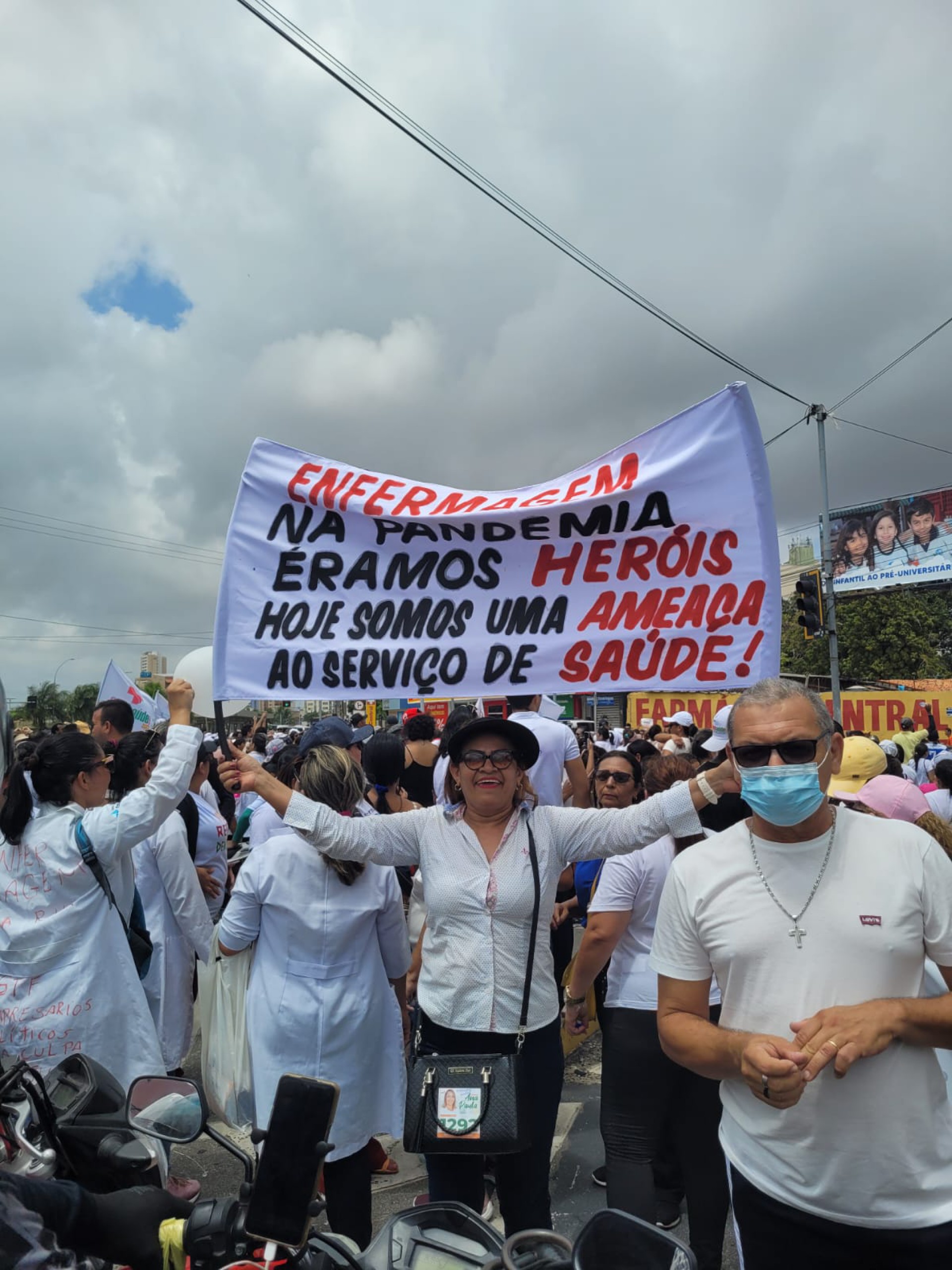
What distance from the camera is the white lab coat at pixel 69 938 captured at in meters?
3.01

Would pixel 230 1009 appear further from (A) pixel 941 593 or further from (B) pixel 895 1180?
(A) pixel 941 593

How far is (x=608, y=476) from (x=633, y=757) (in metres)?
1.42

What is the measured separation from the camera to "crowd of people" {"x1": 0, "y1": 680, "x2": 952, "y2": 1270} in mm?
1863

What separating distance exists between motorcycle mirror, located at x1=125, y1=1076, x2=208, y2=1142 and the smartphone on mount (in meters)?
0.34

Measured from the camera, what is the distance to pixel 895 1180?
182cm

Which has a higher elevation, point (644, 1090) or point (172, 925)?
point (172, 925)

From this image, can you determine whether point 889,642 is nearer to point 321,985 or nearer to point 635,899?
point 635,899

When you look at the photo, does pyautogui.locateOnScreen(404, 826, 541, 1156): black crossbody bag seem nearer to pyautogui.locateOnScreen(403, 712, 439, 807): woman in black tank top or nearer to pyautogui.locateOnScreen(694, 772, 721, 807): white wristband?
pyautogui.locateOnScreen(694, 772, 721, 807): white wristband

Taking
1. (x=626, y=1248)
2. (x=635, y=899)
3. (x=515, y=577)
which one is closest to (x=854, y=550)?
(x=515, y=577)

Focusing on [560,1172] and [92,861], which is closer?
[92,861]

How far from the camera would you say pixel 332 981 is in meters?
3.14

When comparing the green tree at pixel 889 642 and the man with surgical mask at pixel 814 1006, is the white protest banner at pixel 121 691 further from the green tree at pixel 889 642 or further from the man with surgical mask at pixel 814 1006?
the green tree at pixel 889 642

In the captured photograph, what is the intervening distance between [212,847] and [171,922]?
3.46ft

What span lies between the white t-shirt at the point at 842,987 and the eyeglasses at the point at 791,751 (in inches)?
7.4
